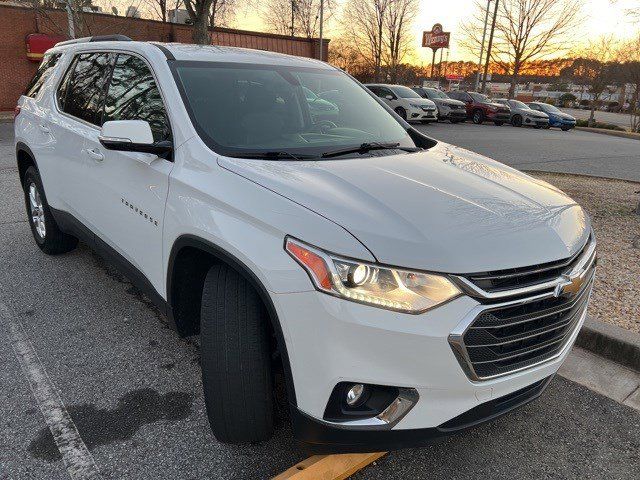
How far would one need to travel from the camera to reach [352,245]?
1815mm

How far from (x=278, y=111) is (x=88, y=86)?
1665mm

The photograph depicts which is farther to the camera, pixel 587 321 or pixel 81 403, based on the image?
pixel 587 321

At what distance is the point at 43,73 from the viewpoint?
4.71m

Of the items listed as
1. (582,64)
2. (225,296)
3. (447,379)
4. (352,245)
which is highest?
(582,64)

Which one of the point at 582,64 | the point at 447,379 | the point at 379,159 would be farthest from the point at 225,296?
the point at 582,64

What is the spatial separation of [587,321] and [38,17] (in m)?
25.1

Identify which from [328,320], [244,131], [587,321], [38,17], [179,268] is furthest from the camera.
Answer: [38,17]

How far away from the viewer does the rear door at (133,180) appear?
2.70 metres

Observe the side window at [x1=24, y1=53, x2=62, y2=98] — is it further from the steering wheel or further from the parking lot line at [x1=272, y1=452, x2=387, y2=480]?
the parking lot line at [x1=272, y1=452, x2=387, y2=480]

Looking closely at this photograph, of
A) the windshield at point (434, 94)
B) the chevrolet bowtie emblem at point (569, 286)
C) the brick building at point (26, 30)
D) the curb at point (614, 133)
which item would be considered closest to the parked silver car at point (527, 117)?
the curb at point (614, 133)

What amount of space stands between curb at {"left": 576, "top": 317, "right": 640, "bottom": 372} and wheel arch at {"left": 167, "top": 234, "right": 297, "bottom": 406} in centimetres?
242

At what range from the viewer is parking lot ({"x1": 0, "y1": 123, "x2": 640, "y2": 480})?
7.57 feet

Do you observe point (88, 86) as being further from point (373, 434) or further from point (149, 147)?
point (373, 434)

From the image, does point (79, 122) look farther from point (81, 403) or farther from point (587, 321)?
point (587, 321)
